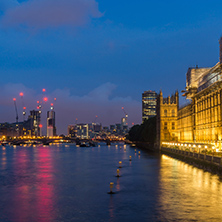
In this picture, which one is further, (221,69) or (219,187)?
(221,69)

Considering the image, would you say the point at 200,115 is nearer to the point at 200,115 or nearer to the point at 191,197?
the point at 200,115

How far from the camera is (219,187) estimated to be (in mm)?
52844

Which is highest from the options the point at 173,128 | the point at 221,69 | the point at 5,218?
the point at 221,69

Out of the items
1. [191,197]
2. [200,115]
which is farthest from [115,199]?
[200,115]

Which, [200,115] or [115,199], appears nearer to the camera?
[115,199]

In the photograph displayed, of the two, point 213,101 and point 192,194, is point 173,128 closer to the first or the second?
point 213,101

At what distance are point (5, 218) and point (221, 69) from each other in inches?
3462

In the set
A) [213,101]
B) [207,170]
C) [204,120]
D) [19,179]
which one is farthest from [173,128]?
[19,179]

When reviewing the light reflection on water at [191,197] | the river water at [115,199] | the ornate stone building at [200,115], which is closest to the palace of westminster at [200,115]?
the ornate stone building at [200,115]

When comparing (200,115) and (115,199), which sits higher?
(200,115)

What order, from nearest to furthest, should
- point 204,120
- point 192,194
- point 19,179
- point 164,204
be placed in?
point 164,204, point 192,194, point 19,179, point 204,120

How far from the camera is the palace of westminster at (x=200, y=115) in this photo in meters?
113

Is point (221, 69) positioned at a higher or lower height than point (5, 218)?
higher

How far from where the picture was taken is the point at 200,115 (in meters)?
141
